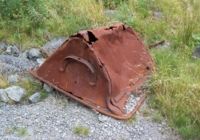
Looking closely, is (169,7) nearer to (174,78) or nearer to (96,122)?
(174,78)

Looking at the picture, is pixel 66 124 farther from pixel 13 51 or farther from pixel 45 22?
pixel 45 22

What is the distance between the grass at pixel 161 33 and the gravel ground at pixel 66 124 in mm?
121

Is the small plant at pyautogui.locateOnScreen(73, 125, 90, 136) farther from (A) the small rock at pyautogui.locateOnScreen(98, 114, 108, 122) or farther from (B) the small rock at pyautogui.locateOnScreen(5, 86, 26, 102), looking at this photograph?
(B) the small rock at pyautogui.locateOnScreen(5, 86, 26, 102)

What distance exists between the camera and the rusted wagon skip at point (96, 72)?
463 cm

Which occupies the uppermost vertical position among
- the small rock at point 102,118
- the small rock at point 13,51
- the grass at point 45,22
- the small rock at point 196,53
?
the grass at point 45,22

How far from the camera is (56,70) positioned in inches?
193

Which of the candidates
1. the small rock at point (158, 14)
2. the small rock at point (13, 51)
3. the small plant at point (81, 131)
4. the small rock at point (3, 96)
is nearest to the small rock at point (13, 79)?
the small rock at point (3, 96)

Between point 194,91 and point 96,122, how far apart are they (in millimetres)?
1065

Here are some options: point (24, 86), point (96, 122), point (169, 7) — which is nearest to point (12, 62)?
point (24, 86)

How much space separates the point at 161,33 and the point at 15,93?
241 cm

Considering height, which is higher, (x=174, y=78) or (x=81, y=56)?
(x=81, y=56)

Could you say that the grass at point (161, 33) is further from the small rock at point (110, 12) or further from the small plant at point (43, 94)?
the small plant at point (43, 94)

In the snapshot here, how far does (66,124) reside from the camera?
173 inches

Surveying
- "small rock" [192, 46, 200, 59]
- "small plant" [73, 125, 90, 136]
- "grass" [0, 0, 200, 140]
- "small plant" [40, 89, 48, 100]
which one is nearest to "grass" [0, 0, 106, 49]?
"grass" [0, 0, 200, 140]
